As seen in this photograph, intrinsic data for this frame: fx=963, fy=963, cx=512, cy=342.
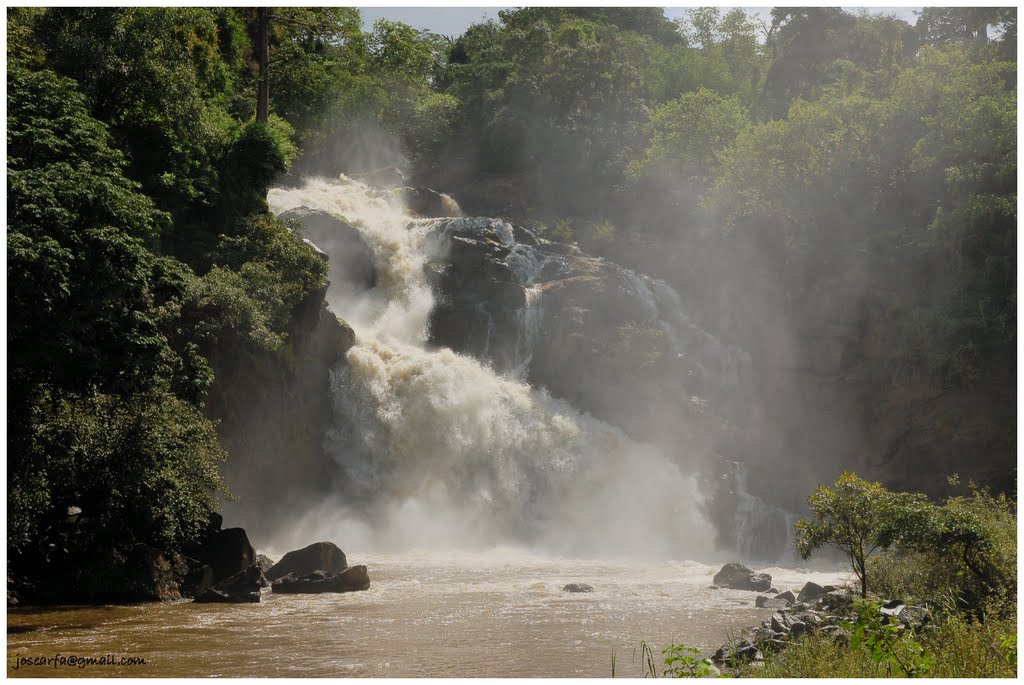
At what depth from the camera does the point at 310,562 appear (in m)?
22.4

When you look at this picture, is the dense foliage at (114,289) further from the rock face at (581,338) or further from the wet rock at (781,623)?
the wet rock at (781,623)

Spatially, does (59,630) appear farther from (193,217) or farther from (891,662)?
(193,217)

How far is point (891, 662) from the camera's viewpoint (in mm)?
9086

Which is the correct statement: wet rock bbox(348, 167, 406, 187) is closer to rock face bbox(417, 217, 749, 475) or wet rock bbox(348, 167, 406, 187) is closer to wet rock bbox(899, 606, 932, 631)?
rock face bbox(417, 217, 749, 475)

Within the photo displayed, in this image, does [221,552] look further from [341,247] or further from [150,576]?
[341,247]

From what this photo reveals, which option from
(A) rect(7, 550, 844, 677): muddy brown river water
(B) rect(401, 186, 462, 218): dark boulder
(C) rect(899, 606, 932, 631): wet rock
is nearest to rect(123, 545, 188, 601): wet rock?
(A) rect(7, 550, 844, 677): muddy brown river water

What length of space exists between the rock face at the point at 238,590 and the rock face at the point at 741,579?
11.3 metres

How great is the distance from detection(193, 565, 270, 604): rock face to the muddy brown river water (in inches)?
16.7

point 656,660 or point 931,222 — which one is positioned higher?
point 931,222

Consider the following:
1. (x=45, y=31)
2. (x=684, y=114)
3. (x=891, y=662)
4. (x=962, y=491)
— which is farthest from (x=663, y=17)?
(x=891, y=662)

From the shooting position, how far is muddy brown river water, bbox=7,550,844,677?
14414 millimetres

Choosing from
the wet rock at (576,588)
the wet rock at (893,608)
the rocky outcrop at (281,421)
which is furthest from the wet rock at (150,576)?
the wet rock at (893,608)

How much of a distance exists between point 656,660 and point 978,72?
30566 millimetres

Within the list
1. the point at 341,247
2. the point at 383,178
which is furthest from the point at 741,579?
the point at 383,178
